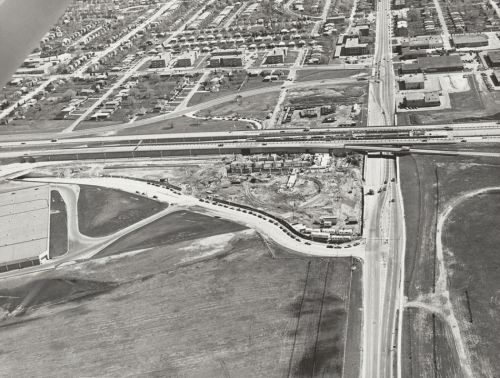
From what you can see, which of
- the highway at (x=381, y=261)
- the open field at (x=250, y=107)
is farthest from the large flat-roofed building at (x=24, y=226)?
the highway at (x=381, y=261)

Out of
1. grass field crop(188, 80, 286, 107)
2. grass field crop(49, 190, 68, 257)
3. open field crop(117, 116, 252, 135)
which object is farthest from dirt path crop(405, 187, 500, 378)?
grass field crop(188, 80, 286, 107)

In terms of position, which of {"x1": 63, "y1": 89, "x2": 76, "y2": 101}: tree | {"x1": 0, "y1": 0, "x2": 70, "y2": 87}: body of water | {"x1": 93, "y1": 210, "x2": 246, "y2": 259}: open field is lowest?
{"x1": 93, "y1": 210, "x2": 246, "y2": 259}: open field

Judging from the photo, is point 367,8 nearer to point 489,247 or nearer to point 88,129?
point 88,129

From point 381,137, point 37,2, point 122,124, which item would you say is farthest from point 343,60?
point 37,2

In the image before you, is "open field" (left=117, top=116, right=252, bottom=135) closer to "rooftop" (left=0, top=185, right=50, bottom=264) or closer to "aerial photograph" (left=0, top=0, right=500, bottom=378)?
"aerial photograph" (left=0, top=0, right=500, bottom=378)

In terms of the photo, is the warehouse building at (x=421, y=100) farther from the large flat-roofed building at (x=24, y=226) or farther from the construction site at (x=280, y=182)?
the large flat-roofed building at (x=24, y=226)

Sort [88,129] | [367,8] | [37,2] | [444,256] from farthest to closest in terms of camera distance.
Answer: [367,8], [88,129], [444,256], [37,2]
